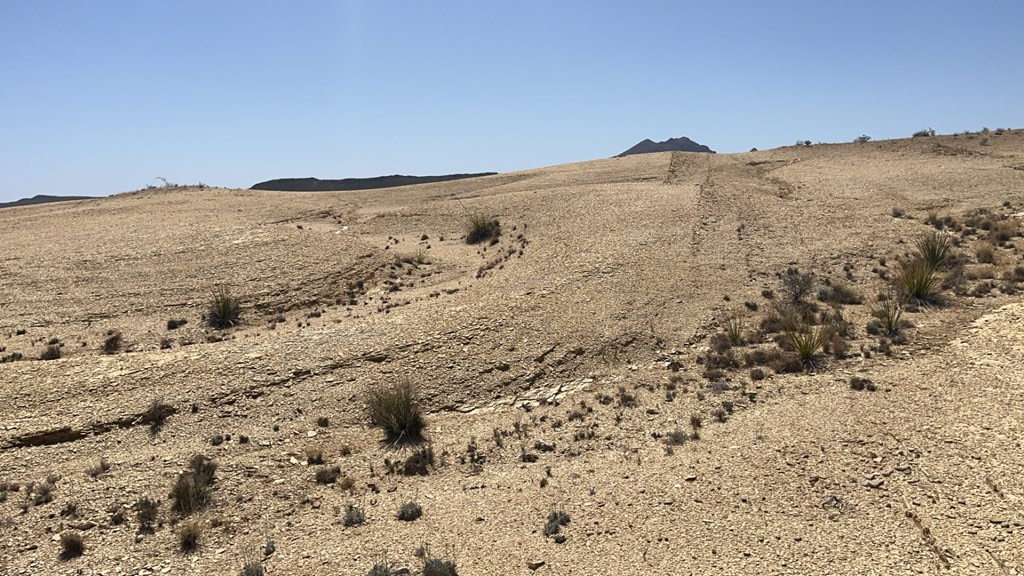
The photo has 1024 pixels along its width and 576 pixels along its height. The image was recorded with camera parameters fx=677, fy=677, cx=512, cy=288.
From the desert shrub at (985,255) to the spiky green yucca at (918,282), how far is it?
2.38 metres

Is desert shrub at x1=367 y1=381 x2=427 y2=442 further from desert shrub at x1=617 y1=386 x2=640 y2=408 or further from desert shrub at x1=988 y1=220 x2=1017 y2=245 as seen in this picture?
desert shrub at x1=988 y1=220 x2=1017 y2=245

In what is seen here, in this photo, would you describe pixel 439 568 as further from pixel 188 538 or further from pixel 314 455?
pixel 314 455

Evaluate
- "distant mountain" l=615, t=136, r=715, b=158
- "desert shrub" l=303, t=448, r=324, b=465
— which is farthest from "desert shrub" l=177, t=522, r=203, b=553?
"distant mountain" l=615, t=136, r=715, b=158

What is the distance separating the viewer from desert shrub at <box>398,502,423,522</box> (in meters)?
10.2

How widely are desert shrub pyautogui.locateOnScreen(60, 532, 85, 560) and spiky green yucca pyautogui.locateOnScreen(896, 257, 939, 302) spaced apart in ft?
59.4

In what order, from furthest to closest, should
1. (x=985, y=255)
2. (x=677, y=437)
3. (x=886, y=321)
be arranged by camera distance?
(x=985, y=255) < (x=886, y=321) < (x=677, y=437)

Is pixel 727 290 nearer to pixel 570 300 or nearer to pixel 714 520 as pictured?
pixel 570 300

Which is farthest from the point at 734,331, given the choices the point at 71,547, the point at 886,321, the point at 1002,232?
the point at 71,547

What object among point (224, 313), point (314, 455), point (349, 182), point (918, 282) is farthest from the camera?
point (349, 182)

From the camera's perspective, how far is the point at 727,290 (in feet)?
61.7

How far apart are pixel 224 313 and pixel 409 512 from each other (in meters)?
11.3

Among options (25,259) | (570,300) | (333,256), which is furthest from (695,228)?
(25,259)

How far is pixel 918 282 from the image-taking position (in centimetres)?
1695

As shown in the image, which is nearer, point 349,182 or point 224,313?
point 224,313
